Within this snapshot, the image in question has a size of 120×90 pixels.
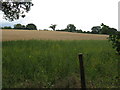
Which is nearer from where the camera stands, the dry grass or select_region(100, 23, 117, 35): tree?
select_region(100, 23, 117, 35): tree

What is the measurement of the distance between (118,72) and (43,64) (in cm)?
373

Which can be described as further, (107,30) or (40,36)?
(40,36)

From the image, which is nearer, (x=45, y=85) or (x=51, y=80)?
(x=45, y=85)

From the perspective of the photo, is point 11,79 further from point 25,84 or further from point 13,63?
point 13,63

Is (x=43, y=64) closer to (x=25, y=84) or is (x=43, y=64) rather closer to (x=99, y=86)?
(x=25, y=84)

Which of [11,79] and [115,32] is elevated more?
[115,32]

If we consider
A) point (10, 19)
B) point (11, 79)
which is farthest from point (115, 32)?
point (10, 19)

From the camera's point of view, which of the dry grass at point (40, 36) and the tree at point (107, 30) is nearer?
the tree at point (107, 30)

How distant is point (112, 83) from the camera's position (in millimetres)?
6469

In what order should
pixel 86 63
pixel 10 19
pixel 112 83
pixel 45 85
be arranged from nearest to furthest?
pixel 45 85, pixel 112 83, pixel 86 63, pixel 10 19

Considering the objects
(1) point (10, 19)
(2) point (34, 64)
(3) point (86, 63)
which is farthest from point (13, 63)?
(1) point (10, 19)

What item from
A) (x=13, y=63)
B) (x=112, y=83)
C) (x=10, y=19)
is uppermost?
(x=10, y=19)

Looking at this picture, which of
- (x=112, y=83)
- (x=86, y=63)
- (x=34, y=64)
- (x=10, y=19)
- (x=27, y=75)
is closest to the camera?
(x=112, y=83)

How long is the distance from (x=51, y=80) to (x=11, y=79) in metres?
1.61
